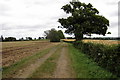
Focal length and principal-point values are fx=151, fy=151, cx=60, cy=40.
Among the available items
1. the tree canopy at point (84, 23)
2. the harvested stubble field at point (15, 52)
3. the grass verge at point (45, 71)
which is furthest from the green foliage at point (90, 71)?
the tree canopy at point (84, 23)

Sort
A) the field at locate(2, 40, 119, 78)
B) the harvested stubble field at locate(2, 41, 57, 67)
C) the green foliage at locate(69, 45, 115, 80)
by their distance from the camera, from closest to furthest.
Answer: the green foliage at locate(69, 45, 115, 80) < the field at locate(2, 40, 119, 78) < the harvested stubble field at locate(2, 41, 57, 67)

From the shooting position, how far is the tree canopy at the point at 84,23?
151 ft

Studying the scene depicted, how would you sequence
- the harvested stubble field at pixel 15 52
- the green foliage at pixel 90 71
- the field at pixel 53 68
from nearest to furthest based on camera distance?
the green foliage at pixel 90 71 < the field at pixel 53 68 < the harvested stubble field at pixel 15 52

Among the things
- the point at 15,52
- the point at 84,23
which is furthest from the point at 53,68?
the point at 84,23

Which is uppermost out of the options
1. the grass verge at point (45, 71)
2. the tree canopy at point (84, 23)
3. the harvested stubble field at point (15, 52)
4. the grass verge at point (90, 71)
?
the tree canopy at point (84, 23)

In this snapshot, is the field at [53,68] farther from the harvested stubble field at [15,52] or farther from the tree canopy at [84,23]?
the tree canopy at [84,23]

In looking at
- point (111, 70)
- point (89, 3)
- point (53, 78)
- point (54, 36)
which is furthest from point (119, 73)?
point (54, 36)

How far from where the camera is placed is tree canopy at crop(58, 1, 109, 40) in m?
46.1

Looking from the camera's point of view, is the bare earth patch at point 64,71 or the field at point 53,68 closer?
the bare earth patch at point 64,71

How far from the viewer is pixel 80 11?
47875 millimetres

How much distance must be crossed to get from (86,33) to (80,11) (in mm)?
7610

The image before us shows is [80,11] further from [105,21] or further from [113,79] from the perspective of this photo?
[113,79]

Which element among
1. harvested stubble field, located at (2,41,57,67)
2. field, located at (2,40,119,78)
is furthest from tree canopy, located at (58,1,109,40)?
field, located at (2,40,119,78)

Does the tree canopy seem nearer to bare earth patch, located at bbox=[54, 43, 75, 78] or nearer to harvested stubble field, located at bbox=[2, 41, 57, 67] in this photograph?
harvested stubble field, located at bbox=[2, 41, 57, 67]
